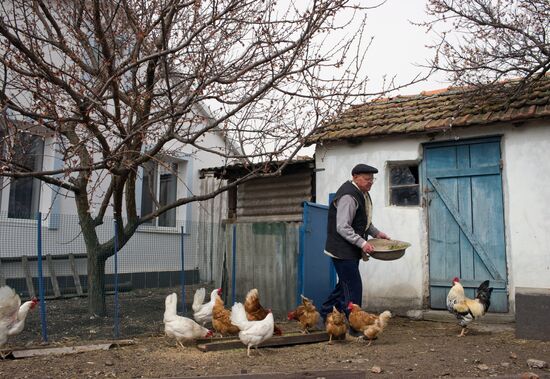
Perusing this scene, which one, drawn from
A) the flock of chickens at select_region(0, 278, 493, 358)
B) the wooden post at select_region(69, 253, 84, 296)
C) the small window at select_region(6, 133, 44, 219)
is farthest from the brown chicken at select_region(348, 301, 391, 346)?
the small window at select_region(6, 133, 44, 219)

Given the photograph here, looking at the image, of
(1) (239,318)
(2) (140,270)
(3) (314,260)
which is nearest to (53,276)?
(2) (140,270)

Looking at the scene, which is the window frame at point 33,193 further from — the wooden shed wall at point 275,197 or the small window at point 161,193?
the wooden shed wall at point 275,197

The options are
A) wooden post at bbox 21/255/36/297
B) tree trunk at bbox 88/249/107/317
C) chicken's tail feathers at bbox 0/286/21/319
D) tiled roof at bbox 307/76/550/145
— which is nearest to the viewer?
chicken's tail feathers at bbox 0/286/21/319

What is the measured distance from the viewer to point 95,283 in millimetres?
7730

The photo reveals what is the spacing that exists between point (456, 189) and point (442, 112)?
1408mm

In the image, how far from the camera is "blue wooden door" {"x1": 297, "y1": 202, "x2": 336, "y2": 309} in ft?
26.0

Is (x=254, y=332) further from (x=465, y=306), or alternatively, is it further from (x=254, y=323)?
(x=465, y=306)

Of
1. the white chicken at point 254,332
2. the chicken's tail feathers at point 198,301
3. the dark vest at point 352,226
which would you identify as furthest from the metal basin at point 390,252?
the chicken's tail feathers at point 198,301

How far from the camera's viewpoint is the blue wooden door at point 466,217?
319 inches

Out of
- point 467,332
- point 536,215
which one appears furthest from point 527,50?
point 467,332

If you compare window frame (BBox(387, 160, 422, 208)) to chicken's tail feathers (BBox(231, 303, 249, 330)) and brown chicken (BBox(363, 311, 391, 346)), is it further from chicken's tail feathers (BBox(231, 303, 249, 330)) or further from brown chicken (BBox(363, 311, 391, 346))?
chicken's tail feathers (BBox(231, 303, 249, 330))

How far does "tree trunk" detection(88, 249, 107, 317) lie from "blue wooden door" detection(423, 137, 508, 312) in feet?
17.7

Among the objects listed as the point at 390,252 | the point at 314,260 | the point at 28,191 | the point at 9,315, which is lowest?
the point at 9,315

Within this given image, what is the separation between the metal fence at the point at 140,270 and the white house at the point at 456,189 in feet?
5.14
